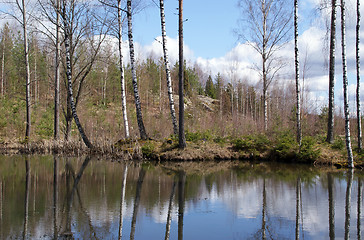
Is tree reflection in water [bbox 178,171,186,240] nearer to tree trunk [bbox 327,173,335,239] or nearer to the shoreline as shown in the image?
tree trunk [bbox 327,173,335,239]

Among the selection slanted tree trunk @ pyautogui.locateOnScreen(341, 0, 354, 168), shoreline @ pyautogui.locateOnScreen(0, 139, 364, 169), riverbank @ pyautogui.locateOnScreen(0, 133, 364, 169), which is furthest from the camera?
shoreline @ pyautogui.locateOnScreen(0, 139, 364, 169)

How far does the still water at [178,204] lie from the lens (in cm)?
561

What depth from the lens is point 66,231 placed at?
5.46 metres

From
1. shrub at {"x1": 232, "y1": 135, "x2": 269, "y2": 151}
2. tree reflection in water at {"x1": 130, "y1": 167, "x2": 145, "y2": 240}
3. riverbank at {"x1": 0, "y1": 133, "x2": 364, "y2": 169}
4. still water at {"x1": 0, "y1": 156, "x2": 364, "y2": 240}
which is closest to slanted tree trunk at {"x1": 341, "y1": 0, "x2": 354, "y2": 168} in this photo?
still water at {"x1": 0, "y1": 156, "x2": 364, "y2": 240}

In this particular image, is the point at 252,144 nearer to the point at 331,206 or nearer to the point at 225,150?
the point at 225,150

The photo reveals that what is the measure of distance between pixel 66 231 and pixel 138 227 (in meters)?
1.22

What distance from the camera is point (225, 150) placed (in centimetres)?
1728

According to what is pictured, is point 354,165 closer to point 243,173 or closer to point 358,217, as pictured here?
point 243,173

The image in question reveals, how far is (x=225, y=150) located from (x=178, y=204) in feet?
32.7

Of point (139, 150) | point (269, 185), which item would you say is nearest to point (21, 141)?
point (139, 150)

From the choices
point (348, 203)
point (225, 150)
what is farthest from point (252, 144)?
point (348, 203)

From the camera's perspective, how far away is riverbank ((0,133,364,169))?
15609 mm

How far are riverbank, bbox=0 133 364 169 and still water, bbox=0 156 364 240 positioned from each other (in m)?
2.96

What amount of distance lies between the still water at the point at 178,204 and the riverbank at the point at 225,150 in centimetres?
296
